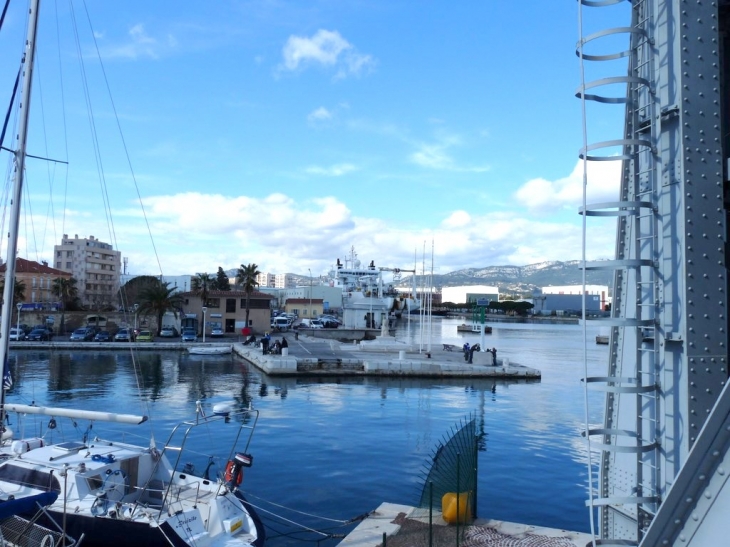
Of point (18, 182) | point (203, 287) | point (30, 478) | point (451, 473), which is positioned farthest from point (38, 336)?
point (451, 473)

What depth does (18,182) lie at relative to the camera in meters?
14.7

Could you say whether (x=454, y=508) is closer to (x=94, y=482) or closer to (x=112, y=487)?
(x=112, y=487)

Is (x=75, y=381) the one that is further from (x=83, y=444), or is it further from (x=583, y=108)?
(x=583, y=108)

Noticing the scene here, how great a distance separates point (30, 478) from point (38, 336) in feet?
173

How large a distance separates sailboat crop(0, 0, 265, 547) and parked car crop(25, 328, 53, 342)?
49.0 m

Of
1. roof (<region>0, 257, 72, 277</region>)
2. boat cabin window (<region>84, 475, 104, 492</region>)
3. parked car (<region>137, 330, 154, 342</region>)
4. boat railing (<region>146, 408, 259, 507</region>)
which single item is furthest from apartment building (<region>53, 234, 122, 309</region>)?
boat cabin window (<region>84, 475, 104, 492</region>)

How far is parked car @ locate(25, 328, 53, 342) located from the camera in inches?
2292

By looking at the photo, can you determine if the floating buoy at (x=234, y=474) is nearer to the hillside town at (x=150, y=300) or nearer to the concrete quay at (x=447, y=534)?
the concrete quay at (x=447, y=534)

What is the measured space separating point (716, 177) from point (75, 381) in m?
40.0

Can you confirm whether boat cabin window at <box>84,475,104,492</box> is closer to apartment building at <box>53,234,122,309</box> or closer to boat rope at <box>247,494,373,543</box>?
boat rope at <box>247,494,373,543</box>

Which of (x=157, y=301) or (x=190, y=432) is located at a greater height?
(x=157, y=301)

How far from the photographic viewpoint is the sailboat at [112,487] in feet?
37.5

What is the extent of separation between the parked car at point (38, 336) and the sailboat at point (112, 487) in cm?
4896

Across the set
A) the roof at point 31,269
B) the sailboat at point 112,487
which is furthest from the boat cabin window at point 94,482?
the roof at point 31,269
